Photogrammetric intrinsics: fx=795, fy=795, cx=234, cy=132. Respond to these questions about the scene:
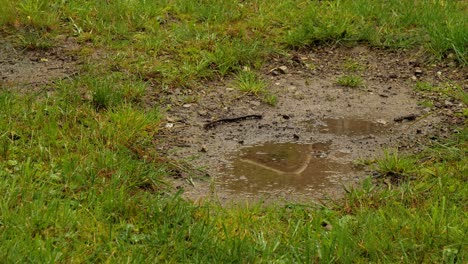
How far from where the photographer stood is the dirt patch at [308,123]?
14.4 feet

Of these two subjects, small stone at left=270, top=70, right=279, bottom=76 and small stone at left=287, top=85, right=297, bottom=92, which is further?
small stone at left=270, top=70, right=279, bottom=76

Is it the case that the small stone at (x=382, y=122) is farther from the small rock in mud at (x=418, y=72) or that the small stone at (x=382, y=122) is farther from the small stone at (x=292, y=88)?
the small rock in mud at (x=418, y=72)

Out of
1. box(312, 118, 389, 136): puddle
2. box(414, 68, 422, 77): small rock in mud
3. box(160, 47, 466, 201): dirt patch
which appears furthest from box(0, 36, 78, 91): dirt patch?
box(414, 68, 422, 77): small rock in mud

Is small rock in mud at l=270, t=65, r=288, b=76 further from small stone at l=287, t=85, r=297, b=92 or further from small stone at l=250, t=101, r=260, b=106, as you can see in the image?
small stone at l=250, t=101, r=260, b=106

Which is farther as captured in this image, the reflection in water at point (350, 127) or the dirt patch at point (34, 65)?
the dirt patch at point (34, 65)

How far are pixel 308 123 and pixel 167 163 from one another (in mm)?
1139

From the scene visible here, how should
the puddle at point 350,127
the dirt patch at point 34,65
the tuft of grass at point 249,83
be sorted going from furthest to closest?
the tuft of grass at point 249,83
the dirt patch at point 34,65
the puddle at point 350,127

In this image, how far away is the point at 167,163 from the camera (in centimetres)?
439

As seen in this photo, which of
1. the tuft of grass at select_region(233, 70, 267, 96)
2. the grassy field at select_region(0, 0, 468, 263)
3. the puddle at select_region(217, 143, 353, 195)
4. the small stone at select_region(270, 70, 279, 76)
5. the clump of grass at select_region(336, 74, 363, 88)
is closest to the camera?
the grassy field at select_region(0, 0, 468, 263)

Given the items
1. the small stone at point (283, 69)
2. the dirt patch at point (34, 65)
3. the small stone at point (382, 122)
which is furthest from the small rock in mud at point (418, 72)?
the dirt patch at point (34, 65)

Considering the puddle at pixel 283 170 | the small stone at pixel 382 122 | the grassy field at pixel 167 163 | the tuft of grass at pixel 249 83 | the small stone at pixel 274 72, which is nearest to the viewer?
the grassy field at pixel 167 163

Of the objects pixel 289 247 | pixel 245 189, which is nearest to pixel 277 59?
pixel 245 189

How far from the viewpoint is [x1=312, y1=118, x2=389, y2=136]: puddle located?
16.4 ft

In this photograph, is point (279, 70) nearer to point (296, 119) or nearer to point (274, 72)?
point (274, 72)
